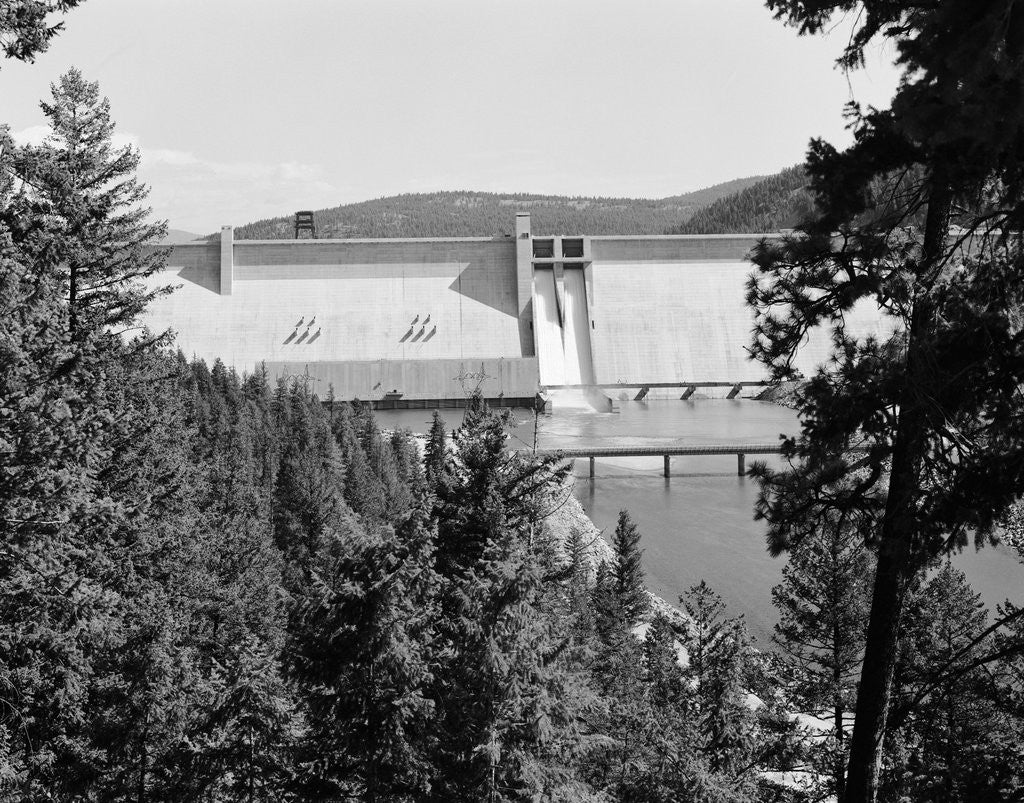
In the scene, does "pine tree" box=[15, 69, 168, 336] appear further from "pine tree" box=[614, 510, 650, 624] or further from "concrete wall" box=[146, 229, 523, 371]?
"concrete wall" box=[146, 229, 523, 371]

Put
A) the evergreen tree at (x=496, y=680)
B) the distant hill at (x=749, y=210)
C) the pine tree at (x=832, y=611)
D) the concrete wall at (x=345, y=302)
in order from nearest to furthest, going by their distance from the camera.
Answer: the evergreen tree at (x=496, y=680), the pine tree at (x=832, y=611), the concrete wall at (x=345, y=302), the distant hill at (x=749, y=210)

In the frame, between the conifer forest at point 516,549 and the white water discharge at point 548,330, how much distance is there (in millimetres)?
41088

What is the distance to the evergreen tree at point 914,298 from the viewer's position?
346 cm

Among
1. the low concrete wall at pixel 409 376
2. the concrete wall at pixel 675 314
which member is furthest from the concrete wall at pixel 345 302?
the concrete wall at pixel 675 314

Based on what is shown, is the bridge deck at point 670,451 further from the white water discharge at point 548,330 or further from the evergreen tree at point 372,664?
the evergreen tree at point 372,664

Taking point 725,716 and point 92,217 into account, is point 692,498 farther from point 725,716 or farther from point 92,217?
point 92,217

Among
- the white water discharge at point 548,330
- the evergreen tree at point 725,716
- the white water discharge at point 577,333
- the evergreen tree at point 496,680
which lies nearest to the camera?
the evergreen tree at point 496,680

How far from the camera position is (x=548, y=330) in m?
55.2

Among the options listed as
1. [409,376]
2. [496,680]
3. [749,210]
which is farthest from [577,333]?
[749,210]

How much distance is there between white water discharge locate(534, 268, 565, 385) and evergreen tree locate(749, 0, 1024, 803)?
48.0 m

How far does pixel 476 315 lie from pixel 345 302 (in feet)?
25.3

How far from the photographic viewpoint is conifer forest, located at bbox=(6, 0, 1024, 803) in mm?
4078

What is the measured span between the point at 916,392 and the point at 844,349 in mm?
A: 1158

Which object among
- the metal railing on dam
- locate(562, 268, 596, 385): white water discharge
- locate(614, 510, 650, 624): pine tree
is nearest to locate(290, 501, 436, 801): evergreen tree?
locate(614, 510, 650, 624): pine tree
